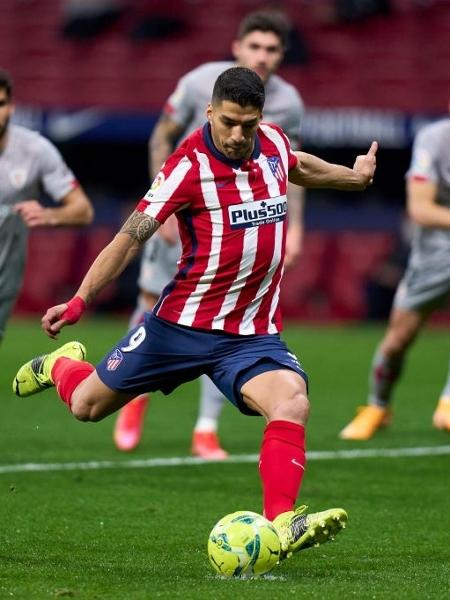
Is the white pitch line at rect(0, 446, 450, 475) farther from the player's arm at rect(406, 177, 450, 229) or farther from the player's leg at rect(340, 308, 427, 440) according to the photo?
the player's arm at rect(406, 177, 450, 229)

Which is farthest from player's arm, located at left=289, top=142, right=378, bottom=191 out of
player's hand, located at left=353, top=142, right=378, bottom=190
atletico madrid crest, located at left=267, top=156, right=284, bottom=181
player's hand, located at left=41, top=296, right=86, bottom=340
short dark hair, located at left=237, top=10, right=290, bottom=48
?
short dark hair, located at left=237, top=10, right=290, bottom=48

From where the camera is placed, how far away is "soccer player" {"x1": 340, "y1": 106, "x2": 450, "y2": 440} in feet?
29.0

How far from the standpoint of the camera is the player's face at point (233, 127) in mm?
5324

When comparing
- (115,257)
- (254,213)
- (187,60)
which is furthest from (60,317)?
(187,60)

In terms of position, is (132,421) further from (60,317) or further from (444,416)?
(60,317)

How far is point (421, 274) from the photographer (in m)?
9.16

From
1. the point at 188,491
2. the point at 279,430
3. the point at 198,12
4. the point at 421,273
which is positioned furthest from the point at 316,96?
the point at 279,430

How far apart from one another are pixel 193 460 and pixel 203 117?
1910mm

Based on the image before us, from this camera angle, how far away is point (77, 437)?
9180mm

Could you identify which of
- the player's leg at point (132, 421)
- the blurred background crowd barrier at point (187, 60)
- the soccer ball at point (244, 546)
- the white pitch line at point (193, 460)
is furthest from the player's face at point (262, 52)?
the blurred background crowd barrier at point (187, 60)

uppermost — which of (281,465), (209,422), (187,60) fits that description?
(281,465)

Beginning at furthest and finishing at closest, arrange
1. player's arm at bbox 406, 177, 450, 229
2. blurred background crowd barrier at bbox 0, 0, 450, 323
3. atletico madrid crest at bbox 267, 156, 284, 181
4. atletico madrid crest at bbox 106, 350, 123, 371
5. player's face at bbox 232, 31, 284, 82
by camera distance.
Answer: blurred background crowd barrier at bbox 0, 0, 450, 323
player's arm at bbox 406, 177, 450, 229
player's face at bbox 232, 31, 284, 82
atletico madrid crest at bbox 106, 350, 123, 371
atletico madrid crest at bbox 267, 156, 284, 181

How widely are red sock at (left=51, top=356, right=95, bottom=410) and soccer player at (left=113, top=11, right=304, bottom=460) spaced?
1902 mm

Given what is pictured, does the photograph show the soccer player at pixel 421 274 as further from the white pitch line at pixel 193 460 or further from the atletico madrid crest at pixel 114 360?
the atletico madrid crest at pixel 114 360
